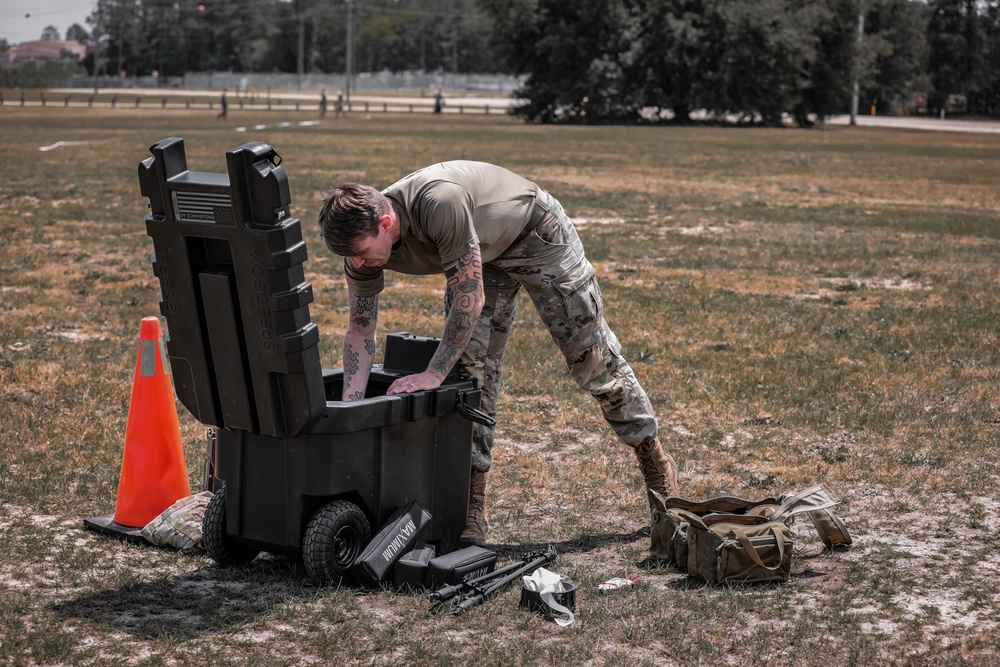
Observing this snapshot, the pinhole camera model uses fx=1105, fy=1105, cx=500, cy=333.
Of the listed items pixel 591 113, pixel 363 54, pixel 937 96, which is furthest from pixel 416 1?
pixel 591 113

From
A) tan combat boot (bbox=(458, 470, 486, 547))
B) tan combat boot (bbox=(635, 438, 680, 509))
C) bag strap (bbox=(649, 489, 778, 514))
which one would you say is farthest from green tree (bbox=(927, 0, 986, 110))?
tan combat boot (bbox=(458, 470, 486, 547))

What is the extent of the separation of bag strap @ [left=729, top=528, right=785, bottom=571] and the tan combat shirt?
144 centimetres

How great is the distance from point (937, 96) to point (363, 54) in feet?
292

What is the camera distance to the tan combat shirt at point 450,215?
4.04 meters

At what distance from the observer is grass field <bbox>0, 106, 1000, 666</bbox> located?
12.2 feet

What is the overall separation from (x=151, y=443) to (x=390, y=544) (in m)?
1.44

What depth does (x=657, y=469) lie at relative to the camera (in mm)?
5039

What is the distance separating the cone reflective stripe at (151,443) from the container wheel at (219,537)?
62 cm

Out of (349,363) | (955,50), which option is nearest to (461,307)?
(349,363)

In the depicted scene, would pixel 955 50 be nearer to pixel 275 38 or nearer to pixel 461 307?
pixel 275 38

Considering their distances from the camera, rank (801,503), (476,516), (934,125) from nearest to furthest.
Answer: (801,503) < (476,516) < (934,125)

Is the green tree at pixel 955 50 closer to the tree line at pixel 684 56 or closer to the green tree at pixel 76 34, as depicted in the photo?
the tree line at pixel 684 56

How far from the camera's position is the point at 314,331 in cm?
383

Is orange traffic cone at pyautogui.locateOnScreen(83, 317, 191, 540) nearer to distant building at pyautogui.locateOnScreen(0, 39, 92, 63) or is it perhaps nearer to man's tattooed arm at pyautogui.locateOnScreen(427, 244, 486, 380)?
man's tattooed arm at pyautogui.locateOnScreen(427, 244, 486, 380)
